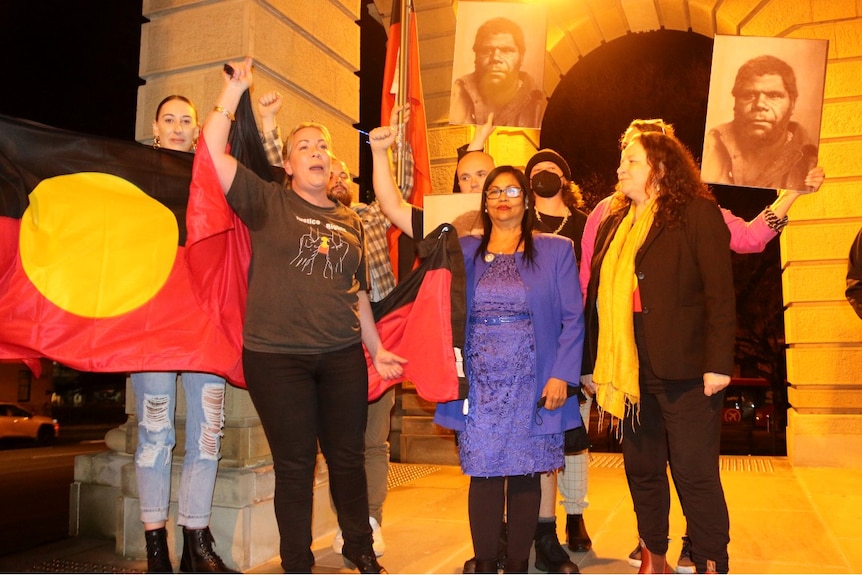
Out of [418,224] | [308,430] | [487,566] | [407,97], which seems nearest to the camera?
[308,430]

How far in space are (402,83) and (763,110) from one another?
6.90ft

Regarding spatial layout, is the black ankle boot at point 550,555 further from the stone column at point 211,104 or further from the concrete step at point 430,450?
the concrete step at point 430,450

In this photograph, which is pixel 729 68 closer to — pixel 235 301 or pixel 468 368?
pixel 468 368

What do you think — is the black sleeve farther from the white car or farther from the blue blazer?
the white car

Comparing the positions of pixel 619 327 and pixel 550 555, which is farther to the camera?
pixel 550 555

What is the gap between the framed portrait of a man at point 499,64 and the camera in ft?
15.0

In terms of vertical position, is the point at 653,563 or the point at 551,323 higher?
the point at 551,323

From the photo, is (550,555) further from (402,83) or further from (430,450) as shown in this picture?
(430,450)

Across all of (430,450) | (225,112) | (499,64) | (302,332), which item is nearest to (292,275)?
(302,332)

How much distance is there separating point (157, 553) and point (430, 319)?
1.75 metres

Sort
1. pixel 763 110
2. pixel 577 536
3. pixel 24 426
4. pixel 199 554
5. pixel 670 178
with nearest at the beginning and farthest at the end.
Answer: pixel 670 178
pixel 199 554
pixel 763 110
pixel 577 536
pixel 24 426

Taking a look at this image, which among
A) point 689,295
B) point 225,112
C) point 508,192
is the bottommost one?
point 689,295

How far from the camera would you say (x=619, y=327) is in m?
3.37

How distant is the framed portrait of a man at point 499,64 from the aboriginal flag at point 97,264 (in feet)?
6.39
